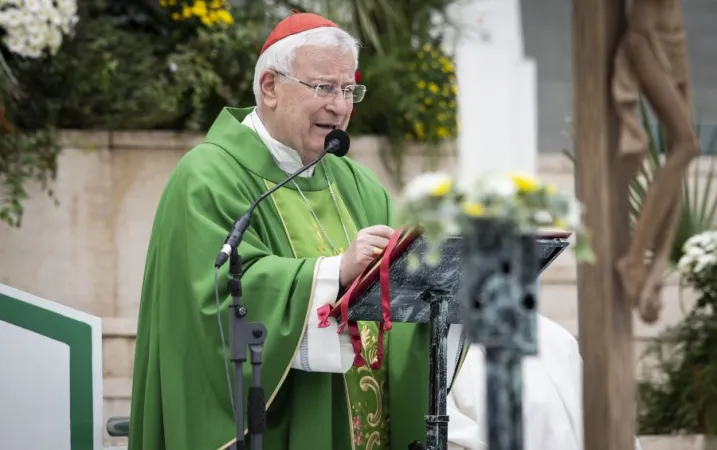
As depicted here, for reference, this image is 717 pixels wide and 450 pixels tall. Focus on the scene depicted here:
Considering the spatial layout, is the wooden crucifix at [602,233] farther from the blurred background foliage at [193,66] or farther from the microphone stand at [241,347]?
the microphone stand at [241,347]

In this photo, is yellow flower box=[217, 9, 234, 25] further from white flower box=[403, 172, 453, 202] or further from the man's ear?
white flower box=[403, 172, 453, 202]

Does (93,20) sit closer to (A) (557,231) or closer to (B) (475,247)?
(A) (557,231)

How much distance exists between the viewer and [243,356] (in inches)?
135

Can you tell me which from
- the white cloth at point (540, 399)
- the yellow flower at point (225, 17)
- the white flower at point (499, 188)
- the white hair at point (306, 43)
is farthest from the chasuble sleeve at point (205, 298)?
the yellow flower at point (225, 17)

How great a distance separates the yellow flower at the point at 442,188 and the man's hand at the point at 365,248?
0.76m

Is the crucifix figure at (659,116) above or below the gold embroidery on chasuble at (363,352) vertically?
above

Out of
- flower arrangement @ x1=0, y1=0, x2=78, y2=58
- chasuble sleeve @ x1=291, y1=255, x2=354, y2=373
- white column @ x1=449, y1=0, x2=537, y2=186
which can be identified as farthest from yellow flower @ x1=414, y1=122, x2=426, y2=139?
chasuble sleeve @ x1=291, y1=255, x2=354, y2=373

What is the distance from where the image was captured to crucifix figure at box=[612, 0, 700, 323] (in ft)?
19.5

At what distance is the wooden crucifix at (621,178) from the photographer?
5961mm

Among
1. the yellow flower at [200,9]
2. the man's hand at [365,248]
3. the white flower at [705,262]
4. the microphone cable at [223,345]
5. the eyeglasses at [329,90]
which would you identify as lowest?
the microphone cable at [223,345]

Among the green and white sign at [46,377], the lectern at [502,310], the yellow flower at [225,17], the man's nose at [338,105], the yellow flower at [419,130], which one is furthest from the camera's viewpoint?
the yellow flower at [419,130]

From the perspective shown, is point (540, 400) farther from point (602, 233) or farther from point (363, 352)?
point (602, 233)

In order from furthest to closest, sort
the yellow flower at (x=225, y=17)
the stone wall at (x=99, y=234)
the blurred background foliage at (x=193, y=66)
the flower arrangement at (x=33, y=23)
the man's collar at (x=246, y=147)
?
the yellow flower at (x=225, y=17)
the blurred background foliage at (x=193, y=66)
the stone wall at (x=99, y=234)
the flower arrangement at (x=33, y=23)
the man's collar at (x=246, y=147)

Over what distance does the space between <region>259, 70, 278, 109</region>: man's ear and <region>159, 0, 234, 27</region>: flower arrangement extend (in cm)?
251
